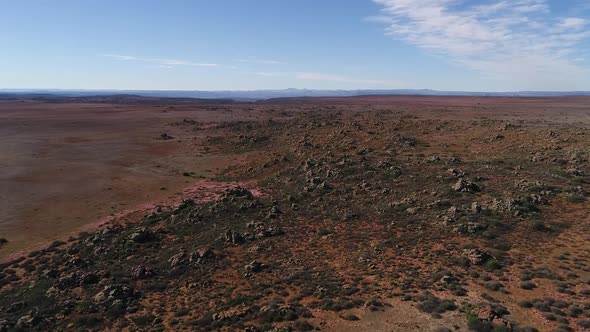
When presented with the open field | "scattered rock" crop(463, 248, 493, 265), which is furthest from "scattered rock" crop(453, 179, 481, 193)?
"scattered rock" crop(463, 248, 493, 265)

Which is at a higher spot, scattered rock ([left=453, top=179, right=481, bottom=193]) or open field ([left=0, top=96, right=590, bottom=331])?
scattered rock ([left=453, top=179, right=481, bottom=193])

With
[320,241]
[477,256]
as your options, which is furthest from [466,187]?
[320,241]

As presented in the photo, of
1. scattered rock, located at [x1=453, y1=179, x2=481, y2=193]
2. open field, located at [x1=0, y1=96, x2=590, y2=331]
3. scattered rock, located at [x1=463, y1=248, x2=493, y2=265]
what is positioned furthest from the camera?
scattered rock, located at [x1=453, y1=179, x2=481, y2=193]

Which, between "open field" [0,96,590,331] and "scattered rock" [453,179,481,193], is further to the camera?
"scattered rock" [453,179,481,193]

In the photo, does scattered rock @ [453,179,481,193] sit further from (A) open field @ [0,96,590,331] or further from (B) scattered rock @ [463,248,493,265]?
(B) scattered rock @ [463,248,493,265]

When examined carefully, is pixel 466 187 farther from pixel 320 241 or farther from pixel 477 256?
pixel 320 241

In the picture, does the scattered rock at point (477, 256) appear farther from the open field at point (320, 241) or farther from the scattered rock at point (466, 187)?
the scattered rock at point (466, 187)

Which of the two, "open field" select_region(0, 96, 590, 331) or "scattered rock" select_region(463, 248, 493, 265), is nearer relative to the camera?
"open field" select_region(0, 96, 590, 331)

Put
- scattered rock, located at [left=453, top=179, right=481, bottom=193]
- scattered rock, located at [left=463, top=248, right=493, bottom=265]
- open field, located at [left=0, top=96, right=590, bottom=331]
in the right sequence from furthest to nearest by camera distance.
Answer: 1. scattered rock, located at [left=453, top=179, right=481, bottom=193]
2. scattered rock, located at [left=463, top=248, right=493, bottom=265]
3. open field, located at [left=0, top=96, right=590, bottom=331]

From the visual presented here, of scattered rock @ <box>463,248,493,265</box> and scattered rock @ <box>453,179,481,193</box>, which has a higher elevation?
scattered rock @ <box>453,179,481,193</box>

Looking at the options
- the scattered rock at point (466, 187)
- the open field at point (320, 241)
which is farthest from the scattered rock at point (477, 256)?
the scattered rock at point (466, 187)
